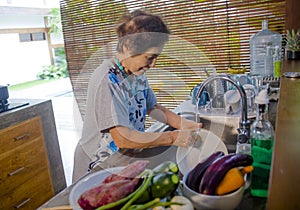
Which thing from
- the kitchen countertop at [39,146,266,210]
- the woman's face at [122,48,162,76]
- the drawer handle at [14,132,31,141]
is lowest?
the drawer handle at [14,132,31,141]

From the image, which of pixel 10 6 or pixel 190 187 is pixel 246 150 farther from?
pixel 10 6

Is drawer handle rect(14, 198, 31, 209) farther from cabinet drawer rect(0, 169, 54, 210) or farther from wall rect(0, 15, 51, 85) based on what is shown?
wall rect(0, 15, 51, 85)

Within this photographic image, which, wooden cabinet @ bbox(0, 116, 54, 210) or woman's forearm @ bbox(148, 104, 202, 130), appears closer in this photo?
woman's forearm @ bbox(148, 104, 202, 130)

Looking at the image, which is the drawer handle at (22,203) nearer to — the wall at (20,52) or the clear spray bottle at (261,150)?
the clear spray bottle at (261,150)

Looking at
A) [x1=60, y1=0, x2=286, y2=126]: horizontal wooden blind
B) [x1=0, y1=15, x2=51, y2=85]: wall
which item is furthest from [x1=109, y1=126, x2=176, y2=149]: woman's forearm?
[x1=0, y1=15, x2=51, y2=85]: wall

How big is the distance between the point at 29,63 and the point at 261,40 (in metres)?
7.83

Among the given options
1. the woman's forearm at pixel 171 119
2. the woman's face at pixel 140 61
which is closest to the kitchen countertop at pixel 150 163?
the woman's forearm at pixel 171 119

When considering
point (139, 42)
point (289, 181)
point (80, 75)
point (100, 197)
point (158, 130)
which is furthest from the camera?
point (80, 75)

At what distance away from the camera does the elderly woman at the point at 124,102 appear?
3.76ft

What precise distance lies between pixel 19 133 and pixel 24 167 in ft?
0.81

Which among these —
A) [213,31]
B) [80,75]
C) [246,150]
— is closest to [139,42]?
[246,150]

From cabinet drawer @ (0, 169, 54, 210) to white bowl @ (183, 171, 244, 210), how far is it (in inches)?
65.8

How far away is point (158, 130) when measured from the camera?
1417 mm

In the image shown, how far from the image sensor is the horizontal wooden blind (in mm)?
2240
